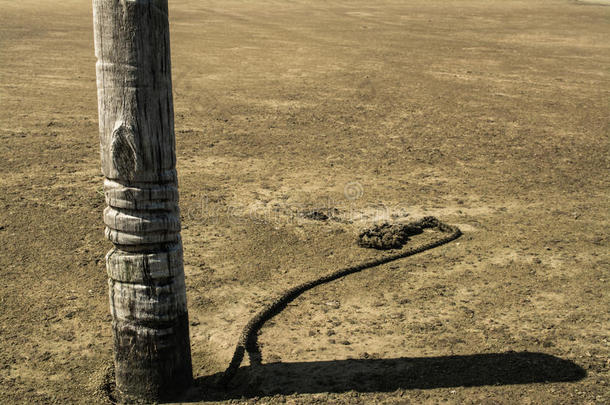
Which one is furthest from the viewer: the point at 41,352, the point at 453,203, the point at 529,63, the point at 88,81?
the point at 529,63

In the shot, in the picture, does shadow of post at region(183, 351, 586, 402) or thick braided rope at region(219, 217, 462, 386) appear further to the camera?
thick braided rope at region(219, 217, 462, 386)

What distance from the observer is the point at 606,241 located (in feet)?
20.2

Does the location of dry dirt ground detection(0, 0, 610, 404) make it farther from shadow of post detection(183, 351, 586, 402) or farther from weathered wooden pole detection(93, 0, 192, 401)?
weathered wooden pole detection(93, 0, 192, 401)

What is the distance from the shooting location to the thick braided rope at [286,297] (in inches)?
169

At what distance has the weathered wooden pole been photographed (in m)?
3.20

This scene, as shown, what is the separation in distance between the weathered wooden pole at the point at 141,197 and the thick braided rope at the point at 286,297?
53 centimetres

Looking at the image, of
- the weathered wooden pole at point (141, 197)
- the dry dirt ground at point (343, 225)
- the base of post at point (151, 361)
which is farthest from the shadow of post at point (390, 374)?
the weathered wooden pole at point (141, 197)

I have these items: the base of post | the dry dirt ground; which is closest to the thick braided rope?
the dry dirt ground

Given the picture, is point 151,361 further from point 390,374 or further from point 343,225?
point 343,225

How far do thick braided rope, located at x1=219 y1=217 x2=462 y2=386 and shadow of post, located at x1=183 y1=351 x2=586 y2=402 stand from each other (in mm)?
98

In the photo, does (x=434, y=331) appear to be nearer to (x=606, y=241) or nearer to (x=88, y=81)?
(x=606, y=241)

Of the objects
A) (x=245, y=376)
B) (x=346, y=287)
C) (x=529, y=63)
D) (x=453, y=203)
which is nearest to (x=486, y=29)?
(x=529, y=63)

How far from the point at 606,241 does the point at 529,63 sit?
10.6 m

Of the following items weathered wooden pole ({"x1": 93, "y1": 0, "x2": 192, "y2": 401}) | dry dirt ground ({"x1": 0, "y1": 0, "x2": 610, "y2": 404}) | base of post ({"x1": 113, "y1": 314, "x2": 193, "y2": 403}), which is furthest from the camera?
dry dirt ground ({"x1": 0, "y1": 0, "x2": 610, "y2": 404})
